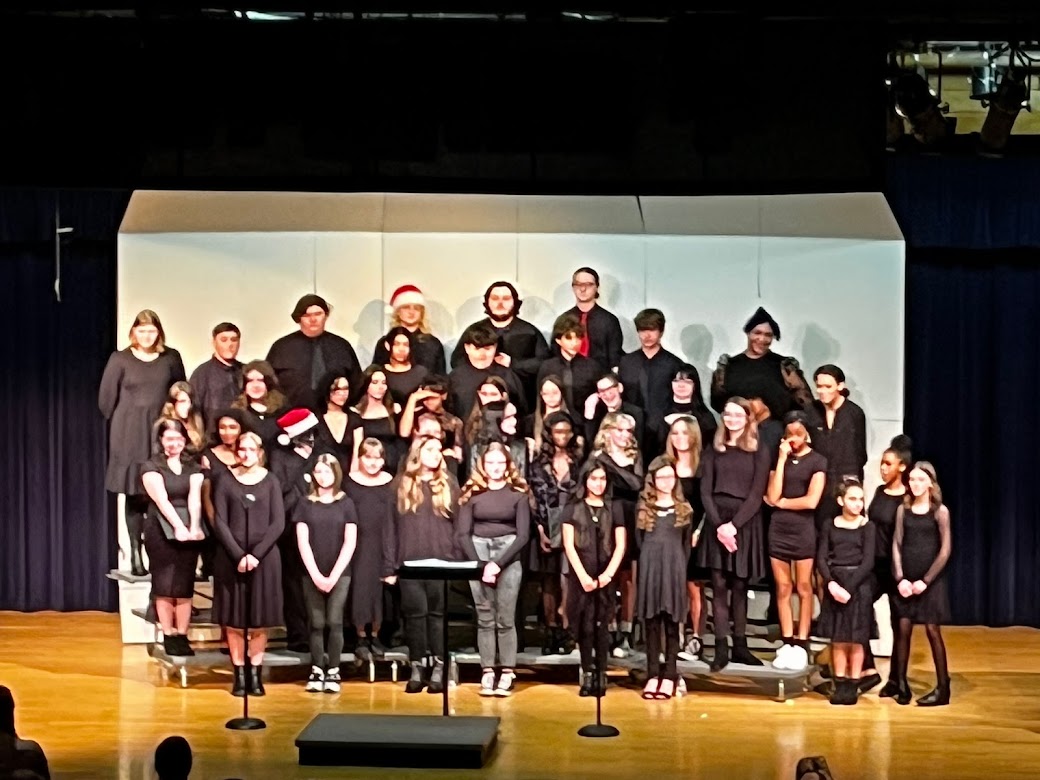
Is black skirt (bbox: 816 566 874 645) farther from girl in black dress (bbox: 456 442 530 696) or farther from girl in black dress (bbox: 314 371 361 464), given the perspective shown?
girl in black dress (bbox: 314 371 361 464)

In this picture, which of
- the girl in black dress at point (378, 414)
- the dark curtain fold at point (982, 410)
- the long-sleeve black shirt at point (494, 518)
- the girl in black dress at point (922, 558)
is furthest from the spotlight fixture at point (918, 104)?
the girl in black dress at point (378, 414)

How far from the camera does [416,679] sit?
10.7 meters

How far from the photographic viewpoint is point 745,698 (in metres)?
10.7

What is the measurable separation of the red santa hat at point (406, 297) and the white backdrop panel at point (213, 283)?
71cm

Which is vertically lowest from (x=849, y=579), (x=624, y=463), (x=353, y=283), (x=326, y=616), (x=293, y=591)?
(x=326, y=616)

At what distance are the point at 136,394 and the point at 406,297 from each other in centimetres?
181

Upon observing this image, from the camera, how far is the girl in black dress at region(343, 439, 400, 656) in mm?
10695

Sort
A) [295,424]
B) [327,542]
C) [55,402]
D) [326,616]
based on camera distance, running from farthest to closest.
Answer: [55,402], [295,424], [326,616], [327,542]

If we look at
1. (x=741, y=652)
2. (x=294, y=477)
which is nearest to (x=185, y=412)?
(x=294, y=477)

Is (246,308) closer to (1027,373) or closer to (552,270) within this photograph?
(552,270)

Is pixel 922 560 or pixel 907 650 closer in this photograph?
pixel 922 560

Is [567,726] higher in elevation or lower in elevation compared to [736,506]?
lower

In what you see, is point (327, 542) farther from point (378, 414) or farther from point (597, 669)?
point (597, 669)

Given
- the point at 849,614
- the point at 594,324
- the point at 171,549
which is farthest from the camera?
the point at 594,324
